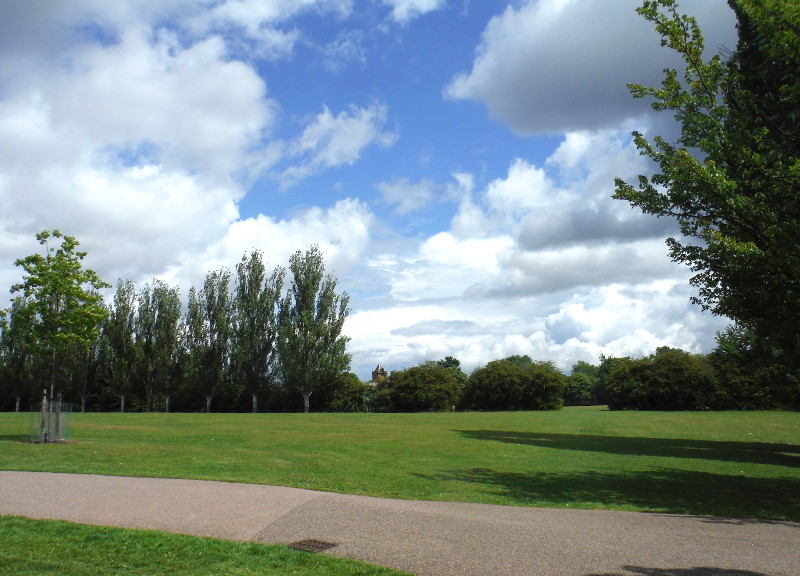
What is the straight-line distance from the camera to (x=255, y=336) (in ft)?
186

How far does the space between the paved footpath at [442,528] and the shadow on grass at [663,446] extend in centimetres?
1084

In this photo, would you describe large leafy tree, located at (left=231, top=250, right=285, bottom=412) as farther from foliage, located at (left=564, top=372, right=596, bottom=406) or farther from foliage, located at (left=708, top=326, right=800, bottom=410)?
foliage, located at (left=564, top=372, right=596, bottom=406)

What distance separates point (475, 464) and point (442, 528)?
8254 millimetres

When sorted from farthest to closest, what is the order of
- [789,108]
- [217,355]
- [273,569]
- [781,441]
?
[217,355] < [781,441] < [789,108] < [273,569]

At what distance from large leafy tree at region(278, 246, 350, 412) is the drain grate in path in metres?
47.6

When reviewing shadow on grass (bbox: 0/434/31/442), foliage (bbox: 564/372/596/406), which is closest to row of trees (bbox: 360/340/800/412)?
foliage (bbox: 564/372/596/406)

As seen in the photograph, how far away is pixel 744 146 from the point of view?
452 inches

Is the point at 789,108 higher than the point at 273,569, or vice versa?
the point at 789,108

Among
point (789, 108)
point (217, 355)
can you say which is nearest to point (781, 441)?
point (789, 108)

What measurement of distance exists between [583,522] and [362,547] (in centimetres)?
338

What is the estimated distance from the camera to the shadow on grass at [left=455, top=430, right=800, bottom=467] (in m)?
19.0

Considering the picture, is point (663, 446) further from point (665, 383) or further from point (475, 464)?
point (665, 383)

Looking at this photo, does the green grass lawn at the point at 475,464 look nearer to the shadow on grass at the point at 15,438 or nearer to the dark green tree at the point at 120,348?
the shadow on grass at the point at 15,438

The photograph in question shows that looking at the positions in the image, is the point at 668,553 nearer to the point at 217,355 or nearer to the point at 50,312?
the point at 50,312
